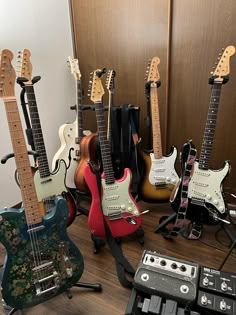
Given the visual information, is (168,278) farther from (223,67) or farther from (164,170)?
(223,67)

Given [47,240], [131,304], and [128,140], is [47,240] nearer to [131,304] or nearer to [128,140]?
[131,304]

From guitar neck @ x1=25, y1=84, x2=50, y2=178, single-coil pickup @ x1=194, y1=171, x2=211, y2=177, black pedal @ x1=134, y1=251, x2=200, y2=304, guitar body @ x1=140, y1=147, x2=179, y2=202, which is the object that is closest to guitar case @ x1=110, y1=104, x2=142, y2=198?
guitar body @ x1=140, y1=147, x2=179, y2=202

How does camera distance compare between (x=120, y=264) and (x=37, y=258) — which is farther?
(x=120, y=264)

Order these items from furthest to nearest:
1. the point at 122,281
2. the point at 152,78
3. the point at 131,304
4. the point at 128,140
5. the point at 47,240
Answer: the point at 128,140, the point at 152,78, the point at 122,281, the point at 47,240, the point at 131,304

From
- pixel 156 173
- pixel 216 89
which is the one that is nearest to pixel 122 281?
pixel 156 173

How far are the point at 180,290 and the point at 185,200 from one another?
635 mm

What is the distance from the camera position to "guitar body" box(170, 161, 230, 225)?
4.64ft

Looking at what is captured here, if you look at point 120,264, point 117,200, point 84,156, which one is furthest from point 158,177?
point 120,264

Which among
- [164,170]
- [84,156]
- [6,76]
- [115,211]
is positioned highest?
[6,76]

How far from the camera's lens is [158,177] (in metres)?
1.73

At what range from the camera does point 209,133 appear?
1439 millimetres

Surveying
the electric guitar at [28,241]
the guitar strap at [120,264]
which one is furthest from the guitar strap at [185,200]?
the electric guitar at [28,241]

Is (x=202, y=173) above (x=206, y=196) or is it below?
above

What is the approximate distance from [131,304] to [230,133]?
1374 mm
